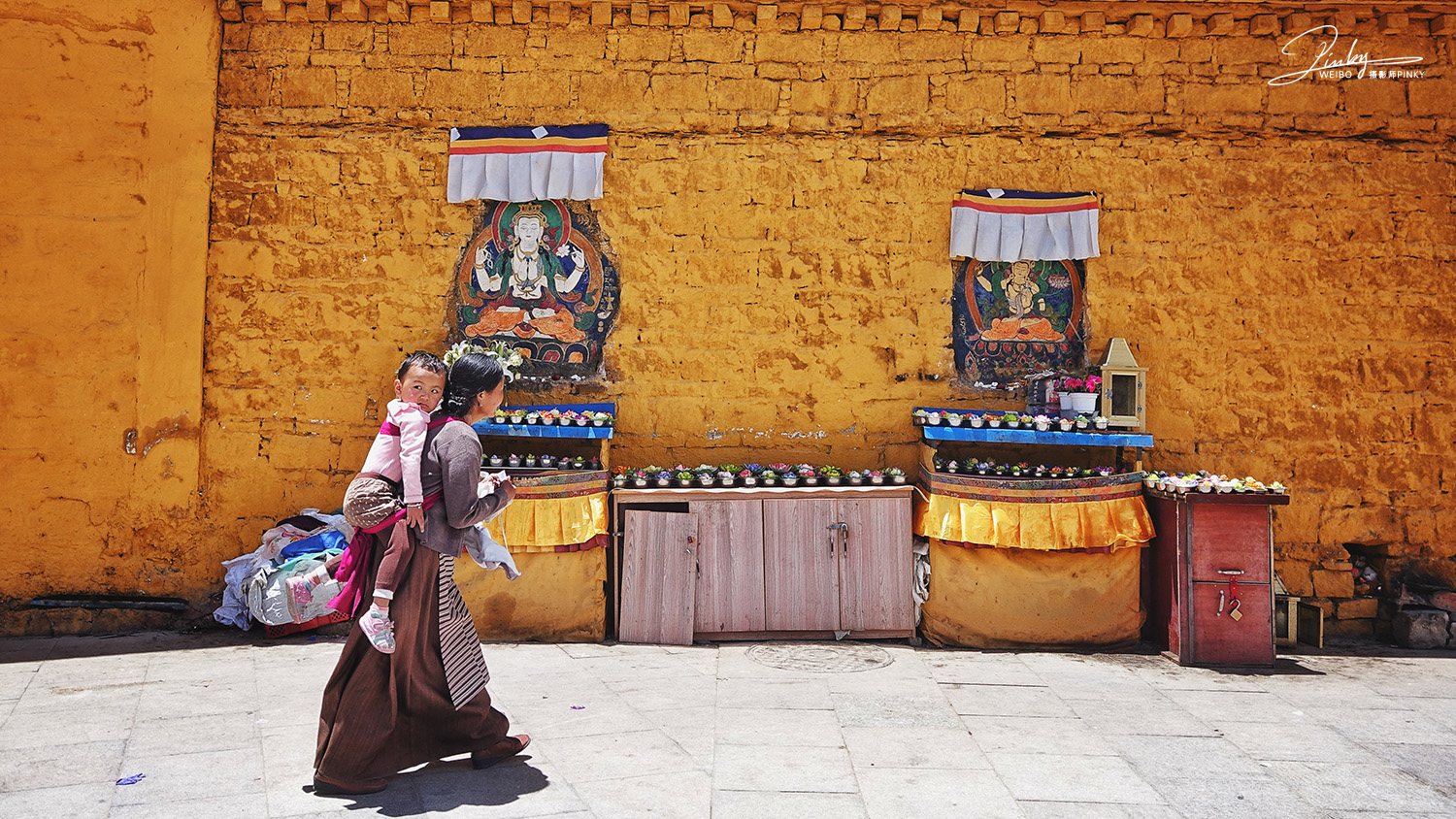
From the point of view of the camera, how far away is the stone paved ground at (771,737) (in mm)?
3588

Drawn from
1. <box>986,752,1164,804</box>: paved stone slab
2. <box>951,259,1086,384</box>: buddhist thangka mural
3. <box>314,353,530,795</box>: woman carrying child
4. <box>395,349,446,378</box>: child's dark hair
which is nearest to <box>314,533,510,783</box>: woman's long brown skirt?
<box>314,353,530,795</box>: woman carrying child

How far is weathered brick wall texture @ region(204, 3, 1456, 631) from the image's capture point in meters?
6.92

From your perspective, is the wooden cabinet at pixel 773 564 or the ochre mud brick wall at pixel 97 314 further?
the ochre mud brick wall at pixel 97 314

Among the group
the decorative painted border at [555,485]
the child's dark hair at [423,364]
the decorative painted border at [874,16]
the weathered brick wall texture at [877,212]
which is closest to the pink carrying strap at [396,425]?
the child's dark hair at [423,364]

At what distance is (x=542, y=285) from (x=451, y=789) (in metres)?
4.08

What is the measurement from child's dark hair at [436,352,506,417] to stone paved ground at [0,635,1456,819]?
1.47 m

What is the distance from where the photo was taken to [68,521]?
6.58m

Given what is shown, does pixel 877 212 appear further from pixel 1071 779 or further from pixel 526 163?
pixel 1071 779

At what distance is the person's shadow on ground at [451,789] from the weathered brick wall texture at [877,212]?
3.32 metres

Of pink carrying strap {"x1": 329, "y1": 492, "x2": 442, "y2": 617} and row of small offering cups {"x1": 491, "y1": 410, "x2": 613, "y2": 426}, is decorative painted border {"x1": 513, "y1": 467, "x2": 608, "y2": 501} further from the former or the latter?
pink carrying strap {"x1": 329, "y1": 492, "x2": 442, "y2": 617}

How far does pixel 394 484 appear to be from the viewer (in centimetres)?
375

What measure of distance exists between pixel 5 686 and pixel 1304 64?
9.21 m

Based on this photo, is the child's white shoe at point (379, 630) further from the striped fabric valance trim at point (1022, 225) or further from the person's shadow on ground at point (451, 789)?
the striped fabric valance trim at point (1022, 225)

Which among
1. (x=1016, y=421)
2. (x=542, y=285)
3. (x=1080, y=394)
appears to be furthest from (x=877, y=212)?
(x=542, y=285)
